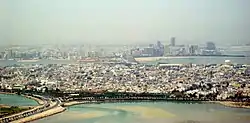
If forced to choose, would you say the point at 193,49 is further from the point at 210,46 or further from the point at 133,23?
the point at 133,23

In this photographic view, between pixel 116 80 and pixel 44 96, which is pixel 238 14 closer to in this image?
pixel 116 80

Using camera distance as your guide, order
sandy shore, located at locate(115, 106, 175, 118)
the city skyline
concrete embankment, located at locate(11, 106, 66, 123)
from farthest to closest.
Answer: the city skyline < sandy shore, located at locate(115, 106, 175, 118) < concrete embankment, located at locate(11, 106, 66, 123)

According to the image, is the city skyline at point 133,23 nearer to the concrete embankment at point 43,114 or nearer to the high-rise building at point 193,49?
the high-rise building at point 193,49

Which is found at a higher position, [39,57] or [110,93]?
[39,57]

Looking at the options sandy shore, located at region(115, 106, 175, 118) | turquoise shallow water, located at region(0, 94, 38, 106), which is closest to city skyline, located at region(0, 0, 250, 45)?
turquoise shallow water, located at region(0, 94, 38, 106)

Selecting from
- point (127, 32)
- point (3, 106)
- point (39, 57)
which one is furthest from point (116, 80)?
point (3, 106)

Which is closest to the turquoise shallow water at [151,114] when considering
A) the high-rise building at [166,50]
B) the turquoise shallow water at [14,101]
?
the turquoise shallow water at [14,101]

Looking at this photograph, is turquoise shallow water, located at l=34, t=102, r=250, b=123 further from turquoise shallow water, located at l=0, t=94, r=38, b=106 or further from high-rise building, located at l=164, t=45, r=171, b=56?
high-rise building, located at l=164, t=45, r=171, b=56

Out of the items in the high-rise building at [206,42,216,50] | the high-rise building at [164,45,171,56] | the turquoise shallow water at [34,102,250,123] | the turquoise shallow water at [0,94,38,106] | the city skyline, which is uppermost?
the city skyline
